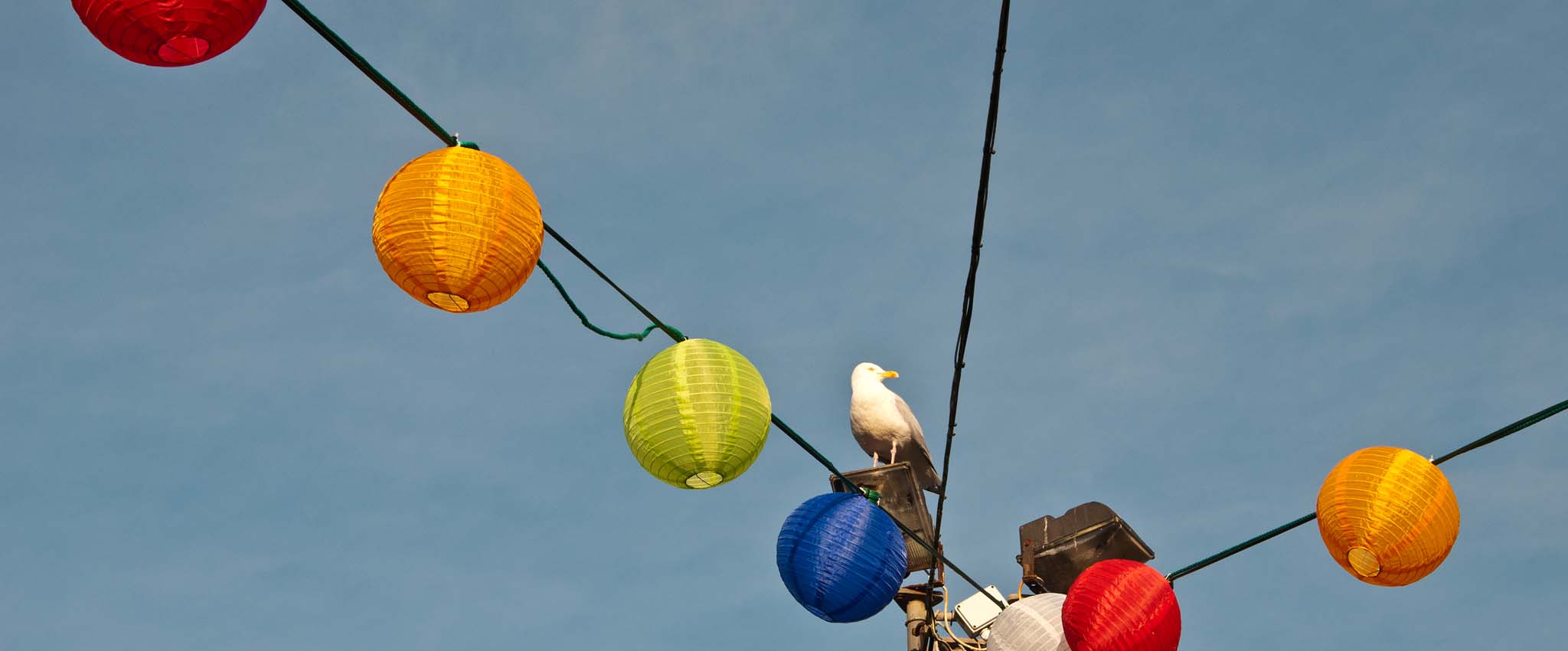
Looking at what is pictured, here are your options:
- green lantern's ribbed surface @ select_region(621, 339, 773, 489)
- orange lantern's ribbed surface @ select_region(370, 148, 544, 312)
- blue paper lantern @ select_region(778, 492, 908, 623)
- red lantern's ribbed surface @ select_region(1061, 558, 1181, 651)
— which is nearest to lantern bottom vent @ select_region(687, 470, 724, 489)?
green lantern's ribbed surface @ select_region(621, 339, 773, 489)

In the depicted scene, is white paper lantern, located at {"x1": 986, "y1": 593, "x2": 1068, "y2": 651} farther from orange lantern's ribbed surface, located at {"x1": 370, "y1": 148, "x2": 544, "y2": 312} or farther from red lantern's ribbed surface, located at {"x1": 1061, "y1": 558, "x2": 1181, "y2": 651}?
orange lantern's ribbed surface, located at {"x1": 370, "y1": 148, "x2": 544, "y2": 312}

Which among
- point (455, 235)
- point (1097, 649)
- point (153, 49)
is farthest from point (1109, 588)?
point (153, 49)

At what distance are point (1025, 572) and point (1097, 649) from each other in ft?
6.29

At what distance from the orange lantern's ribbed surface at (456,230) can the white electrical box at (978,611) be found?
364 cm

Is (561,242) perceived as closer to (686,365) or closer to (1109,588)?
(686,365)

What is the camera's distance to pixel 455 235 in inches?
201

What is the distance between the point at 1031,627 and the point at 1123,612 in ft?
2.90

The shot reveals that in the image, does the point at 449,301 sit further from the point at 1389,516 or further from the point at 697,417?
the point at 1389,516

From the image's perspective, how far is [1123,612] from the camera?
6.39 m

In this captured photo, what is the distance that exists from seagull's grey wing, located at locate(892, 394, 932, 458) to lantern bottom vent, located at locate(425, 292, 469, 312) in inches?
173

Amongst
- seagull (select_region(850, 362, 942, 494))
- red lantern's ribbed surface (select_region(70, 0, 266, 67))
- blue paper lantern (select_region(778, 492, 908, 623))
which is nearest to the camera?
red lantern's ribbed surface (select_region(70, 0, 266, 67))

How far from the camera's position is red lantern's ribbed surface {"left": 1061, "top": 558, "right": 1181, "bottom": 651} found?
20.9ft

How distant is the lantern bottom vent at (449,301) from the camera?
524 centimetres

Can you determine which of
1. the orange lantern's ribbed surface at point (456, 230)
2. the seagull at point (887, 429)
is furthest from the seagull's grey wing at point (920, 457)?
the orange lantern's ribbed surface at point (456, 230)
